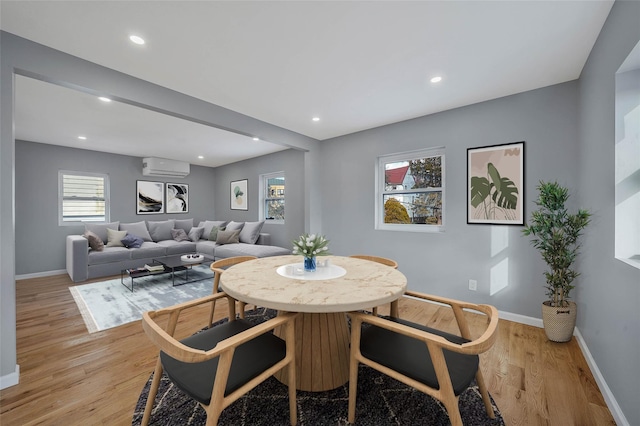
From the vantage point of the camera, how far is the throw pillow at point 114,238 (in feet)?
16.4

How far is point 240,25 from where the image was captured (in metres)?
1.78

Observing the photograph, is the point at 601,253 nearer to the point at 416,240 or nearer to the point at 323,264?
the point at 416,240

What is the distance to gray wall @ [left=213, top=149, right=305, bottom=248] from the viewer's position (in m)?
5.17

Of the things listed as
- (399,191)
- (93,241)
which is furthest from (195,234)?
(399,191)

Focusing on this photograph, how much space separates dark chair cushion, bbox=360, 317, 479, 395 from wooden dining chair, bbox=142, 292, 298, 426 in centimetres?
46

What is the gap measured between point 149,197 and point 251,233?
2836 mm

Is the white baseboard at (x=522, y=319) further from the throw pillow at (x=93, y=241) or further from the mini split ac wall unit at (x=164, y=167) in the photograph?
the mini split ac wall unit at (x=164, y=167)

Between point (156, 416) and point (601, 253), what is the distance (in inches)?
121

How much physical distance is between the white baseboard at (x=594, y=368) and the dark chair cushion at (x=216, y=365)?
73.5 inches

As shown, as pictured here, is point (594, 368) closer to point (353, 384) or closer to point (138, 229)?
point (353, 384)

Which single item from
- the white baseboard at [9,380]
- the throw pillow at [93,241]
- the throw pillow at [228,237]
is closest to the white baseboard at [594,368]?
the white baseboard at [9,380]

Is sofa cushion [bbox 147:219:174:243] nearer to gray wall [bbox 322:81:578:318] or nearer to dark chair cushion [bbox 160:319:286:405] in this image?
gray wall [bbox 322:81:578:318]

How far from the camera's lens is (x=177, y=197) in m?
6.74

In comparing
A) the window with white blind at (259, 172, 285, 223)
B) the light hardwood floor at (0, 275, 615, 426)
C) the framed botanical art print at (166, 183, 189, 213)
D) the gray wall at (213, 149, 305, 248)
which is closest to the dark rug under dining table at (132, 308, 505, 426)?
the light hardwood floor at (0, 275, 615, 426)
